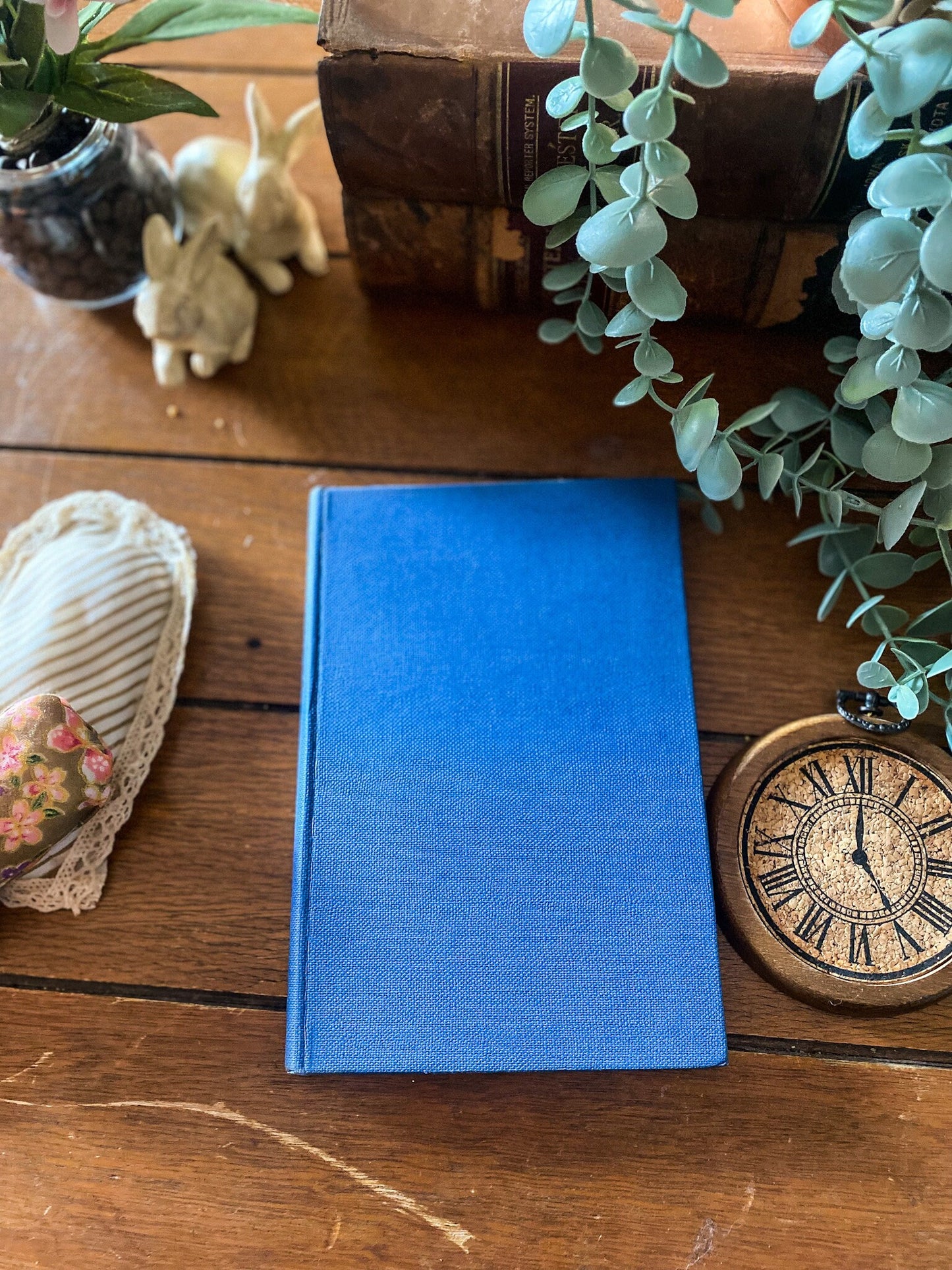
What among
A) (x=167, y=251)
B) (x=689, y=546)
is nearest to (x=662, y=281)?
(x=689, y=546)

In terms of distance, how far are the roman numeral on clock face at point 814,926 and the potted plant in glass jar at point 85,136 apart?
0.57 m

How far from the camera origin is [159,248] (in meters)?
0.64

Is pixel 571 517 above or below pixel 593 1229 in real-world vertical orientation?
above

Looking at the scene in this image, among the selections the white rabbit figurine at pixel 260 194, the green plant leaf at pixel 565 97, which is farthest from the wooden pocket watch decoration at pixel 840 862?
the white rabbit figurine at pixel 260 194

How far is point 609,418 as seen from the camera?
2.22 ft

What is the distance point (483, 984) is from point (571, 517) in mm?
282

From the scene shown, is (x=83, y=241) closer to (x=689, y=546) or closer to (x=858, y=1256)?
(x=689, y=546)

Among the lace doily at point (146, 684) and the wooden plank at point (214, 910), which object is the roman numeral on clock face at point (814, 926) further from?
the lace doily at point (146, 684)

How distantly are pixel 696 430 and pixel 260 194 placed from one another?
0.37 meters

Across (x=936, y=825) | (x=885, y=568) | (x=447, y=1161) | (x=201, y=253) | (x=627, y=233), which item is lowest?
(x=447, y=1161)

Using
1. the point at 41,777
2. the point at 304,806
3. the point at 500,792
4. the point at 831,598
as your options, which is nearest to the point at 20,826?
the point at 41,777

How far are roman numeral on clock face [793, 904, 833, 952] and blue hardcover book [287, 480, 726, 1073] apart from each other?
52 mm

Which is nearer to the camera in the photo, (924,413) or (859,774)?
(924,413)

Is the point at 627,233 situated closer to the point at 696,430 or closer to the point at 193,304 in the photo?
the point at 696,430
